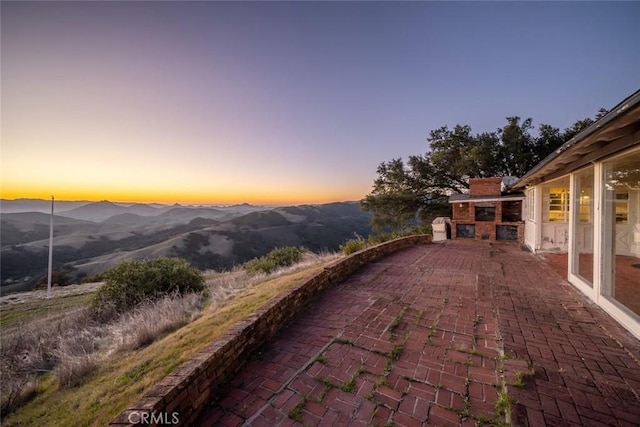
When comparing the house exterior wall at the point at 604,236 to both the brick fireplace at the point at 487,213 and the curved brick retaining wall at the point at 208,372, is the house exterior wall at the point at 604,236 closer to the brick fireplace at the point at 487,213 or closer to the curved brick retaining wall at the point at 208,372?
the brick fireplace at the point at 487,213

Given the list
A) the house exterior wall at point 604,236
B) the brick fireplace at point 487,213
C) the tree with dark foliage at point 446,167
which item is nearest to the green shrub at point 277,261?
the brick fireplace at point 487,213

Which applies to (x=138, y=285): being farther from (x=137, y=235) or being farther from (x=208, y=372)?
(x=137, y=235)

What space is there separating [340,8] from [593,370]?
11.0 meters

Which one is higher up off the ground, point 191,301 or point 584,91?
point 584,91

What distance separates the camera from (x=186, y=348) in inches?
143

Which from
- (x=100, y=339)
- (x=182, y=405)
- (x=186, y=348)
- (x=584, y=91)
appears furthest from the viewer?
(x=584, y=91)

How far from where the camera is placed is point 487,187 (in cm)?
1325

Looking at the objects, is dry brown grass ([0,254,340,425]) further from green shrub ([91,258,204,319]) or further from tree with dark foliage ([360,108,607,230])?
tree with dark foliage ([360,108,607,230])

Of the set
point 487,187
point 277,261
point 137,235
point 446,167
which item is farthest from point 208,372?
point 137,235

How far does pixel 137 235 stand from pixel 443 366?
80.3m

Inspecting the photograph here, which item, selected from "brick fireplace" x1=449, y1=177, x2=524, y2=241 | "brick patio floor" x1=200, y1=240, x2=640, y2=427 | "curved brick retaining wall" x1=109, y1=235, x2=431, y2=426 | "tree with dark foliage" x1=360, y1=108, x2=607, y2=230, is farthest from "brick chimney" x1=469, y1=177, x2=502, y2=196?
"curved brick retaining wall" x1=109, y1=235, x2=431, y2=426

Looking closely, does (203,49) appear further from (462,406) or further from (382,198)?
(382,198)

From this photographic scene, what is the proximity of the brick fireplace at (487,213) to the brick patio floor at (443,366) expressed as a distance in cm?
864

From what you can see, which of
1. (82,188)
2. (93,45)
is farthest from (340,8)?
(82,188)
